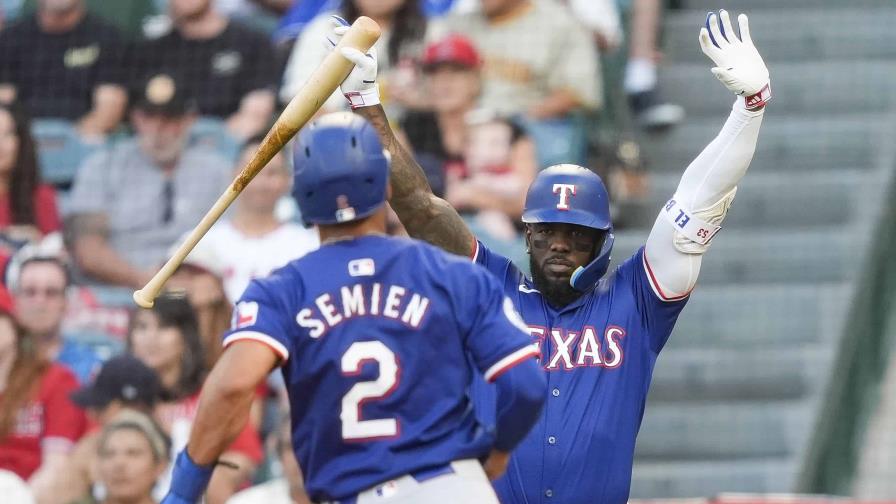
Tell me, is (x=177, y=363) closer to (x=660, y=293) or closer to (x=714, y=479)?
(x=714, y=479)

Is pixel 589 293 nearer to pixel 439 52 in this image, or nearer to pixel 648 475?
pixel 648 475

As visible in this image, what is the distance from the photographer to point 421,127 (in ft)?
25.7

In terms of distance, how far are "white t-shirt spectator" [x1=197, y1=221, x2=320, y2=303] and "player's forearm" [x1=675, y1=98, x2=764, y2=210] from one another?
3266 mm

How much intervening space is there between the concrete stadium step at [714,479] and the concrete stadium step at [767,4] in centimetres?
317

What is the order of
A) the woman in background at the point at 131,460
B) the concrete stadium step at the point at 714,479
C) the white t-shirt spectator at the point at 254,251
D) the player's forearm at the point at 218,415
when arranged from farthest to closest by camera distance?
the white t-shirt spectator at the point at 254,251
the concrete stadium step at the point at 714,479
the woman in background at the point at 131,460
the player's forearm at the point at 218,415

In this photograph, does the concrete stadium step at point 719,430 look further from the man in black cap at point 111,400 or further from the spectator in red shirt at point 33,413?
the spectator in red shirt at point 33,413

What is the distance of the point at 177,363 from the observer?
702cm

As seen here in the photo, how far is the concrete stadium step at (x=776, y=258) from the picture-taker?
8172 mm

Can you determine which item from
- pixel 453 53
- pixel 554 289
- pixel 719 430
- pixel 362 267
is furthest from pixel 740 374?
pixel 362 267

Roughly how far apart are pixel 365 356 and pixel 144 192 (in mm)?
4928

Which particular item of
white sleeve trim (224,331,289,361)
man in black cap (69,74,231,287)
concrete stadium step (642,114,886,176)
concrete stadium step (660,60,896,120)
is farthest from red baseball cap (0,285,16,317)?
white sleeve trim (224,331,289,361)

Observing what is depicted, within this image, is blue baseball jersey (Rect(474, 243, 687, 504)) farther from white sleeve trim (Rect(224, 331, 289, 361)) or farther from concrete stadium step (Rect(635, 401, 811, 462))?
concrete stadium step (Rect(635, 401, 811, 462))

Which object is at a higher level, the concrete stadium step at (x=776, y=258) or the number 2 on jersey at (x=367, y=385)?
the concrete stadium step at (x=776, y=258)

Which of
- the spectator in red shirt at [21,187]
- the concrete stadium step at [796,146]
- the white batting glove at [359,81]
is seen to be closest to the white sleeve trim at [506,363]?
the white batting glove at [359,81]
